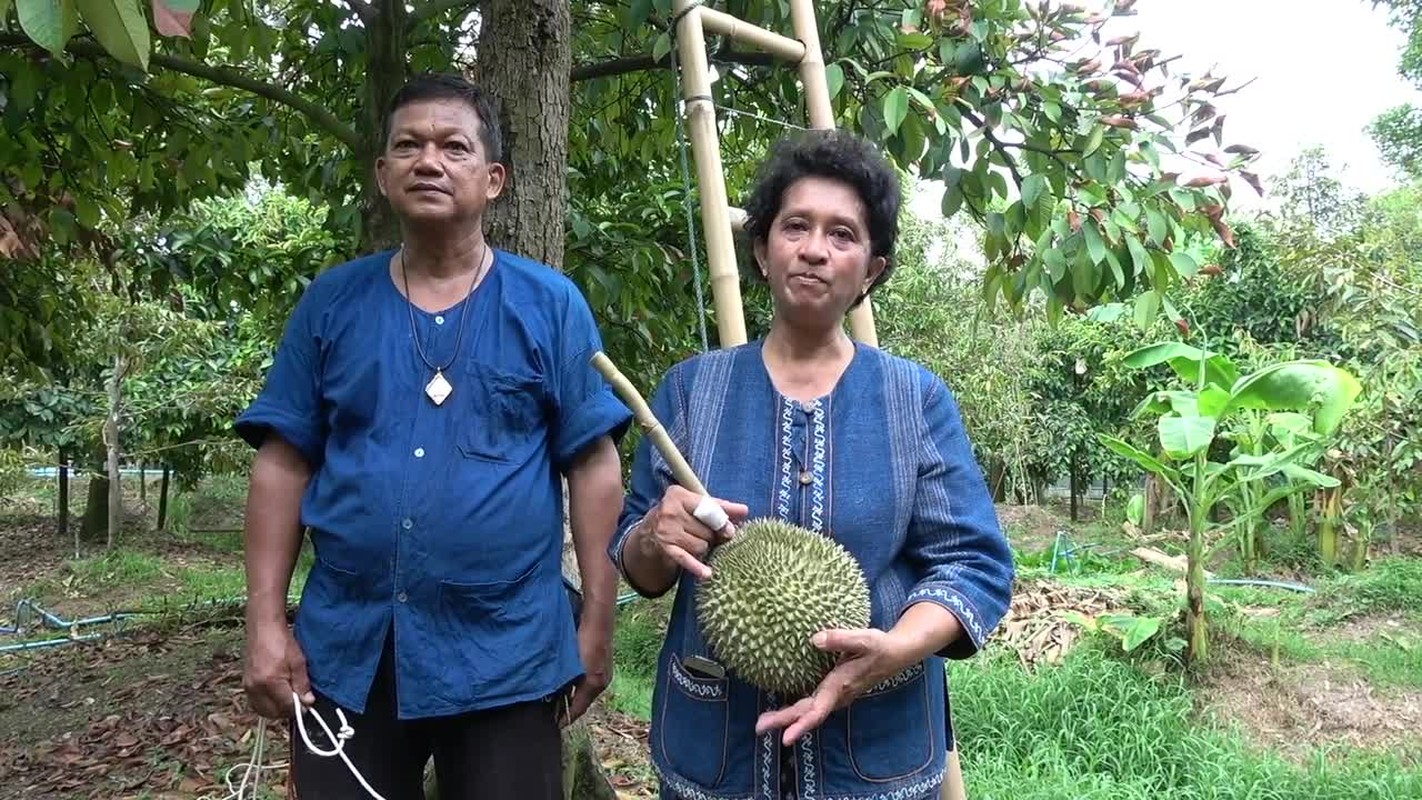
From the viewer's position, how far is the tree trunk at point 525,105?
2.42m

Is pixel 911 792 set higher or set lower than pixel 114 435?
lower

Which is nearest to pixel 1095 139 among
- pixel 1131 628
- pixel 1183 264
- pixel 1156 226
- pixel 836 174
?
pixel 1156 226

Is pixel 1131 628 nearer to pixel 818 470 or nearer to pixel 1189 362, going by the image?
pixel 1189 362

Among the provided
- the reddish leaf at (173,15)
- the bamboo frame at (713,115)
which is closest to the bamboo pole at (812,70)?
the bamboo frame at (713,115)

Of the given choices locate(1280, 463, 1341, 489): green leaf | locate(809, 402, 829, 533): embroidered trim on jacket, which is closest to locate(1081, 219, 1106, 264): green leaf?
locate(809, 402, 829, 533): embroidered trim on jacket

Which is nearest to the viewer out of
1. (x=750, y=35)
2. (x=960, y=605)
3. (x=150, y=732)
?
(x=960, y=605)

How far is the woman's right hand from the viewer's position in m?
1.45

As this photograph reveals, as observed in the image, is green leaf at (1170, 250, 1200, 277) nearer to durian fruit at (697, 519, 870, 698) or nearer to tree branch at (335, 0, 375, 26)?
durian fruit at (697, 519, 870, 698)

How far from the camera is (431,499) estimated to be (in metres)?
1.69

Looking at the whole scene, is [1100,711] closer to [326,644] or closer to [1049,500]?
[326,644]

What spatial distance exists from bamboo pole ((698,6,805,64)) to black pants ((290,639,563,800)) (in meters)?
1.48

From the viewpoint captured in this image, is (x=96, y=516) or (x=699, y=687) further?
(x=96, y=516)

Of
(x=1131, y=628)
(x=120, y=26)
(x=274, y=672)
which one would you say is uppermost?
(x=120, y=26)

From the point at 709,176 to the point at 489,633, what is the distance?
40.3 inches
